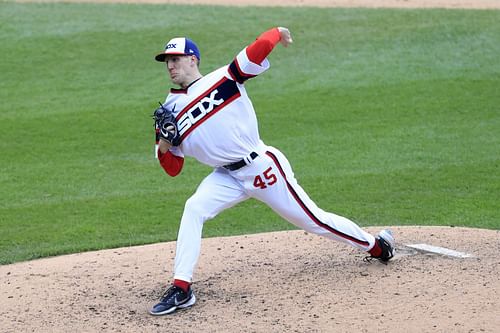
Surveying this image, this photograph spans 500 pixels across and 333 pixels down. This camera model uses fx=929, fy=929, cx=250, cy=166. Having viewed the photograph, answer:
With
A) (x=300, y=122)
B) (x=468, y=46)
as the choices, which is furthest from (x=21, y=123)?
(x=468, y=46)

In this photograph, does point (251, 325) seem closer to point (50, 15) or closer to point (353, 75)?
point (353, 75)

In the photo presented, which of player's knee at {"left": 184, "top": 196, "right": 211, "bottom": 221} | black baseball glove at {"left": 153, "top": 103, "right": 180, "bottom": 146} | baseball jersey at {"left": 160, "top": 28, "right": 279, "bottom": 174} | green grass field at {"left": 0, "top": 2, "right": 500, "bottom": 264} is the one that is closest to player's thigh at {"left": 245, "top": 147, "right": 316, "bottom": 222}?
baseball jersey at {"left": 160, "top": 28, "right": 279, "bottom": 174}

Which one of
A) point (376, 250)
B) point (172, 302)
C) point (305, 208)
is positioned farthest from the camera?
point (376, 250)

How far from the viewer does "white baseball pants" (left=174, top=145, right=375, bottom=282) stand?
230 inches

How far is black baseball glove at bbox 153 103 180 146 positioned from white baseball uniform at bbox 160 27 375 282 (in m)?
0.09

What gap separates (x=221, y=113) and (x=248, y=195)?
598mm

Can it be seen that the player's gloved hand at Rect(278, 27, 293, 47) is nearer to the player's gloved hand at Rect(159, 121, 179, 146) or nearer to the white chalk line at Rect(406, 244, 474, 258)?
the player's gloved hand at Rect(159, 121, 179, 146)

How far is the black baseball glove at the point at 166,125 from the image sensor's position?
5.79 m

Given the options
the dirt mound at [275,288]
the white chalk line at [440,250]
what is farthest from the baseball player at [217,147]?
the white chalk line at [440,250]

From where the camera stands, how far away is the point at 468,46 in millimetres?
13211

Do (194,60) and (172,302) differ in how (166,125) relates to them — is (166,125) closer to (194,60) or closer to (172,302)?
(194,60)

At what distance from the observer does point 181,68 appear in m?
5.95

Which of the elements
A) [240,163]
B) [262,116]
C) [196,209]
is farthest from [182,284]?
[262,116]

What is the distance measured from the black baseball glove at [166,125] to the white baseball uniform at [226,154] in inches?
3.6
